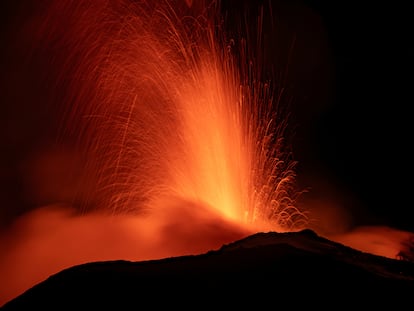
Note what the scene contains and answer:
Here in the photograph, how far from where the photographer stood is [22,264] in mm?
9070

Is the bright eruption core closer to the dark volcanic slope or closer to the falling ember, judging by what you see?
the falling ember

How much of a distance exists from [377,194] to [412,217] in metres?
1.64

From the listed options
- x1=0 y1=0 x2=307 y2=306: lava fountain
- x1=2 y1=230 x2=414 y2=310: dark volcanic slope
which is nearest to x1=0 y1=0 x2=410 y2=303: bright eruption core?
x1=0 y1=0 x2=307 y2=306: lava fountain

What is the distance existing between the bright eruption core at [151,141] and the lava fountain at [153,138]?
0.03 metres

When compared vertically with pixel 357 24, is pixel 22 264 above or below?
below

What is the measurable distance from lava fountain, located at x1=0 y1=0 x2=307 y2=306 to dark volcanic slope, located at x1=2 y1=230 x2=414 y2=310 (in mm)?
4136

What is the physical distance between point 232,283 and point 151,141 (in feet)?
26.1

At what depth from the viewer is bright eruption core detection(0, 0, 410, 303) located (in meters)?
8.84

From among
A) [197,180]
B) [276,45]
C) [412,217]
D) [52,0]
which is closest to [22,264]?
[197,180]

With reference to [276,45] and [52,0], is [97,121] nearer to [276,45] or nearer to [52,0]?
[52,0]

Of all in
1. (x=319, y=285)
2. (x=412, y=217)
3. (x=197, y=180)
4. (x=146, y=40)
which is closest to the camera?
(x=319, y=285)

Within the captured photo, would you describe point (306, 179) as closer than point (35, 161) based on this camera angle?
No

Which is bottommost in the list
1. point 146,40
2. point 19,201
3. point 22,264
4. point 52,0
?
point 22,264

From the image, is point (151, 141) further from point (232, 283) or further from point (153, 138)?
point (232, 283)
